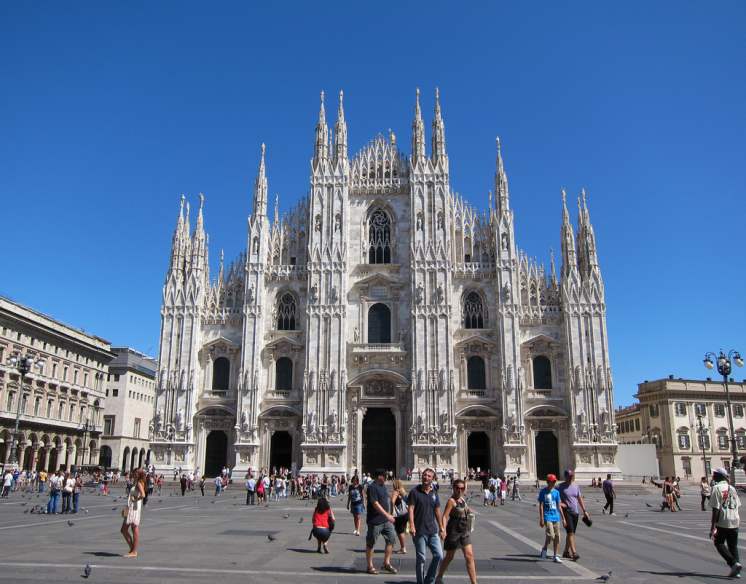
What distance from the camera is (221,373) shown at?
48281 millimetres

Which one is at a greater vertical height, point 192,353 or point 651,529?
point 192,353

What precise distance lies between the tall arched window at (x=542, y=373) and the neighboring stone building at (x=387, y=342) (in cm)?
9

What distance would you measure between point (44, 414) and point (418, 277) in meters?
33.5

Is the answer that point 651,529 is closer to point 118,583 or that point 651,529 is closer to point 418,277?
point 118,583

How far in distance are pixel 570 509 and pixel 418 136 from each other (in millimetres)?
40985

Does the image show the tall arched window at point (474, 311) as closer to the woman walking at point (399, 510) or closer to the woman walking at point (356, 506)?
the woman walking at point (356, 506)

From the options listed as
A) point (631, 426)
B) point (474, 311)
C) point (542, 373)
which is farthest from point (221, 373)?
point (631, 426)

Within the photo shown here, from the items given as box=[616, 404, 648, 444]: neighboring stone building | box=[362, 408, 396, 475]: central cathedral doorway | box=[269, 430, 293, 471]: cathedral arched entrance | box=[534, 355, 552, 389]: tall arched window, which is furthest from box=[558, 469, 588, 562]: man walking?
box=[616, 404, 648, 444]: neighboring stone building

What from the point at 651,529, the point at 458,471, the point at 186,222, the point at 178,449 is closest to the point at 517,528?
the point at 651,529

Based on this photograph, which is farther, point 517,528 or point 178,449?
point 178,449

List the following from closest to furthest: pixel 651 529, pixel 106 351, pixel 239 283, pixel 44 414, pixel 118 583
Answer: pixel 118 583, pixel 651 529, pixel 239 283, pixel 44 414, pixel 106 351

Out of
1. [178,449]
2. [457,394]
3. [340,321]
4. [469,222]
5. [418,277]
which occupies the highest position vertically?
[469,222]

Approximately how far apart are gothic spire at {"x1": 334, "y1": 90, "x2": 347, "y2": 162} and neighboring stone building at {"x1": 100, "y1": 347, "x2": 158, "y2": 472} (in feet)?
125

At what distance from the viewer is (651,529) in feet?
64.0
